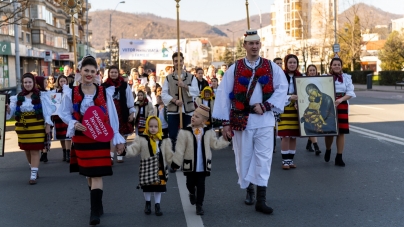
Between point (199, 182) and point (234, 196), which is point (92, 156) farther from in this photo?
point (234, 196)

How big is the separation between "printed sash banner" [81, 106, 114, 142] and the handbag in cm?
63

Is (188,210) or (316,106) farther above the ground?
(316,106)

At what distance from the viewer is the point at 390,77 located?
5175cm

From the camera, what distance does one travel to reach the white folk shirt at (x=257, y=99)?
6992 millimetres

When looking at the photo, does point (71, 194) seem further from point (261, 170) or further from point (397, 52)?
point (397, 52)

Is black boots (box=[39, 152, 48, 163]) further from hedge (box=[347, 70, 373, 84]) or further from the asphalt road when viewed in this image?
hedge (box=[347, 70, 373, 84])

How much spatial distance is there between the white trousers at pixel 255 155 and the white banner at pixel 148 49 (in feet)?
90.9

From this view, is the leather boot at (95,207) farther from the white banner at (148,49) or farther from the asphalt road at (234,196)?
the white banner at (148,49)

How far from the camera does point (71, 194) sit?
8.50 m

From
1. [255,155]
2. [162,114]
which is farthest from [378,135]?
[255,155]

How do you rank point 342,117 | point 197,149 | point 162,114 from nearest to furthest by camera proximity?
point 197,149 < point 342,117 < point 162,114

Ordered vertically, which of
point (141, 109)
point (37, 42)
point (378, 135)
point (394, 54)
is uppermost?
point (37, 42)

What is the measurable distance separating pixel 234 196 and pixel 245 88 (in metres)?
1.66

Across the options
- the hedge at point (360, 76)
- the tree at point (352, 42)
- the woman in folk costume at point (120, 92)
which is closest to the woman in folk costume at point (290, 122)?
the woman in folk costume at point (120, 92)
